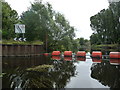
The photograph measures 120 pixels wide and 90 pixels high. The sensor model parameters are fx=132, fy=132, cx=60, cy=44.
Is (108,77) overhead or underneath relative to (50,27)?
underneath

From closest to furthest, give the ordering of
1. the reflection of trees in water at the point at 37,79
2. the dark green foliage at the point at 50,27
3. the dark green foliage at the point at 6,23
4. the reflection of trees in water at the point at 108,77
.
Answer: the reflection of trees in water at the point at 37,79, the reflection of trees in water at the point at 108,77, the dark green foliage at the point at 50,27, the dark green foliage at the point at 6,23

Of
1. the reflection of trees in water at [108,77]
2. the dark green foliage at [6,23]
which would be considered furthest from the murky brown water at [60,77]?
the dark green foliage at [6,23]

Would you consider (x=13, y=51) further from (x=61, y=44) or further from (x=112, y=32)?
(x=112, y=32)

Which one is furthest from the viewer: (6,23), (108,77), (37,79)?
(6,23)

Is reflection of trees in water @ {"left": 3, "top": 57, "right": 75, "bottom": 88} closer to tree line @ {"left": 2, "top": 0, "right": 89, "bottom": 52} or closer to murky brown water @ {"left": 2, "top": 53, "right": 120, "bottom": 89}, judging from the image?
murky brown water @ {"left": 2, "top": 53, "right": 120, "bottom": 89}

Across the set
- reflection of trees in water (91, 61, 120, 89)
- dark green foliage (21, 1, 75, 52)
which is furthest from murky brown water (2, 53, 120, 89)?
dark green foliage (21, 1, 75, 52)

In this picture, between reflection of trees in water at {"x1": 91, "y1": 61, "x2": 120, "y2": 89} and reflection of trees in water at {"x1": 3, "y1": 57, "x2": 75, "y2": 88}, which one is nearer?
reflection of trees in water at {"x1": 3, "y1": 57, "x2": 75, "y2": 88}

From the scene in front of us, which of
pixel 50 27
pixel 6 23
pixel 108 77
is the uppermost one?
pixel 6 23

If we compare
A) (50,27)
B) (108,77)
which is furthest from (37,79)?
(50,27)

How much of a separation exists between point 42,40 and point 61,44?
319cm

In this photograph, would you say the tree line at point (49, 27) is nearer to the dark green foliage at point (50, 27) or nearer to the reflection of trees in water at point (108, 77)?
the dark green foliage at point (50, 27)

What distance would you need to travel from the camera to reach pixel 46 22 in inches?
752

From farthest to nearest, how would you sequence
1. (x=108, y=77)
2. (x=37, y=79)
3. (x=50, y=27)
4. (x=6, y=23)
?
1. (x=6, y=23)
2. (x=50, y=27)
3. (x=108, y=77)
4. (x=37, y=79)

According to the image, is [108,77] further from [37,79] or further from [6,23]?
[6,23]
